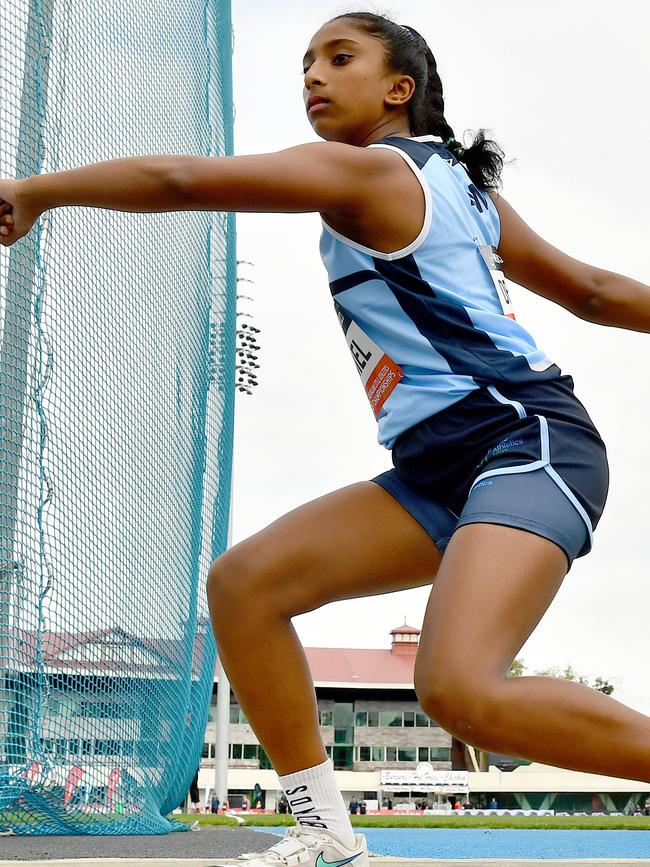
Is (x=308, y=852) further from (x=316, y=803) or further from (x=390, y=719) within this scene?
(x=390, y=719)

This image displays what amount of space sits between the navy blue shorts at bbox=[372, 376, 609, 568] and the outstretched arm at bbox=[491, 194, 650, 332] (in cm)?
37

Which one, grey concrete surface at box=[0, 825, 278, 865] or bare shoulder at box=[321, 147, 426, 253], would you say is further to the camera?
grey concrete surface at box=[0, 825, 278, 865]

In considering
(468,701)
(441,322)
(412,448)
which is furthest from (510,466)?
(468,701)

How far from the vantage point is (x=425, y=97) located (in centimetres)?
249

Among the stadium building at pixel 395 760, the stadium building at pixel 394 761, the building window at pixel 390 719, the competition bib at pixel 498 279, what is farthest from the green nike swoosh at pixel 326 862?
the building window at pixel 390 719

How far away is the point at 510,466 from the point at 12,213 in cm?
98

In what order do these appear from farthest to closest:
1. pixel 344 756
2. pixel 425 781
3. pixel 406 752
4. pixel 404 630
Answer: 1. pixel 404 630
2. pixel 406 752
3. pixel 344 756
4. pixel 425 781

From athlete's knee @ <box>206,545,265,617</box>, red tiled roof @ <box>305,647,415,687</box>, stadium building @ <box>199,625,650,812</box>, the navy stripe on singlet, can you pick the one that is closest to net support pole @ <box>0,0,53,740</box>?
athlete's knee @ <box>206,545,265,617</box>

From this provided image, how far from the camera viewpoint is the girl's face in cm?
231

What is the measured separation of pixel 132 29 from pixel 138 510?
2.11 meters

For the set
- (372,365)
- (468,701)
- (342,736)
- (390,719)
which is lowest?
(468,701)

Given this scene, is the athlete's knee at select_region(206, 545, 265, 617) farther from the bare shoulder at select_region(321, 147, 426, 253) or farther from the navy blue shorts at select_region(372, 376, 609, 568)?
the bare shoulder at select_region(321, 147, 426, 253)

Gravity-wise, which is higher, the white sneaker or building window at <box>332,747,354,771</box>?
building window at <box>332,747,354,771</box>

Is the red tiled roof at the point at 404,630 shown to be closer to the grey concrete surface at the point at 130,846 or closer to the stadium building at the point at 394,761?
the stadium building at the point at 394,761
